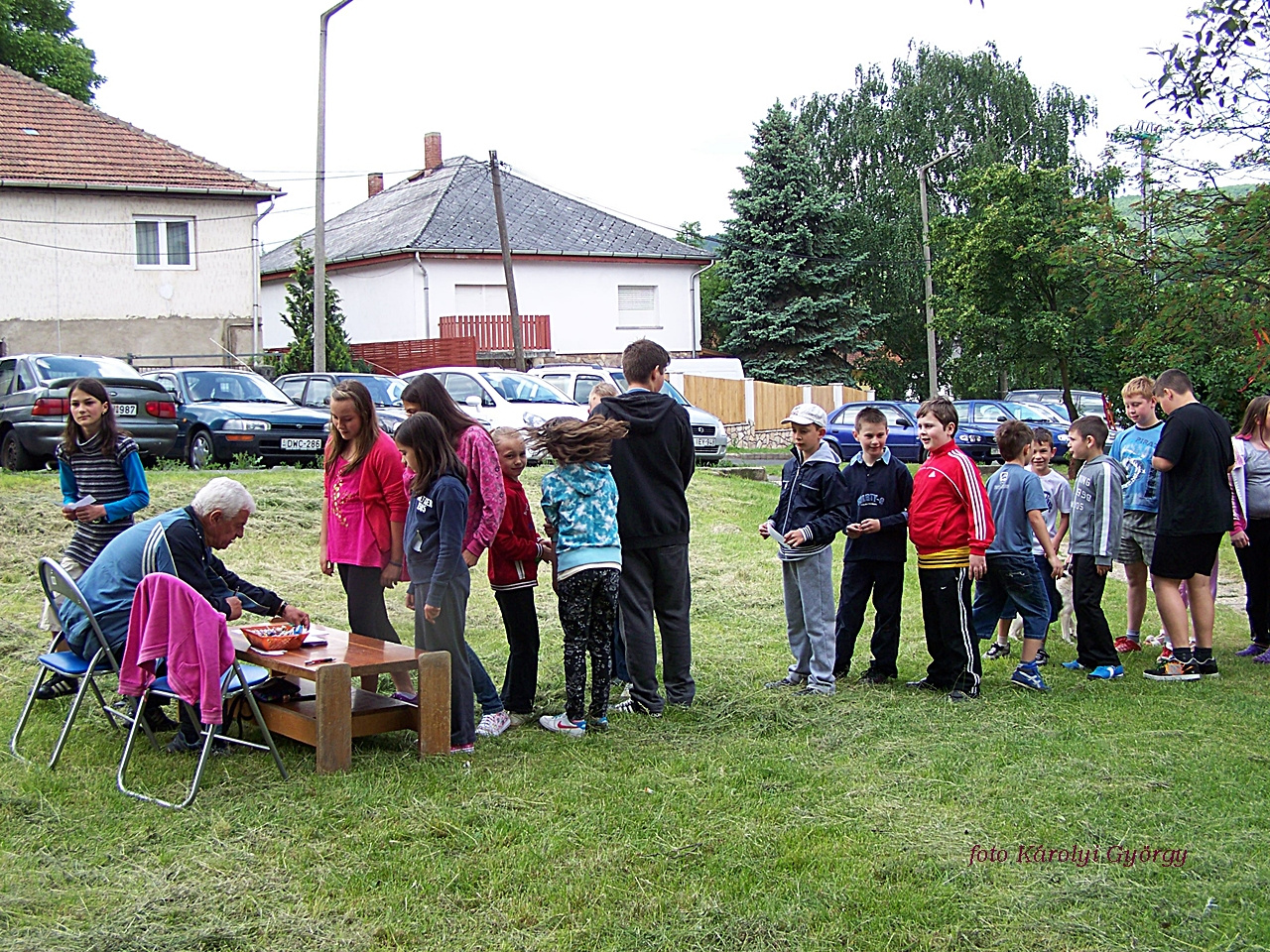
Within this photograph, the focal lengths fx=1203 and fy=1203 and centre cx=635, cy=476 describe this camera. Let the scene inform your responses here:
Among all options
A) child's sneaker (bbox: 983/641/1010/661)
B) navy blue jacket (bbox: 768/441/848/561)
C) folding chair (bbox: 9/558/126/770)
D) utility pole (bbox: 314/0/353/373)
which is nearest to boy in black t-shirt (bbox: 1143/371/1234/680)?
child's sneaker (bbox: 983/641/1010/661)

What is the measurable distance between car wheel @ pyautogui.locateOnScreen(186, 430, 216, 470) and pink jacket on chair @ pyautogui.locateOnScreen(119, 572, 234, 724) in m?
11.8

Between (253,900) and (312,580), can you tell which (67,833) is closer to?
(253,900)

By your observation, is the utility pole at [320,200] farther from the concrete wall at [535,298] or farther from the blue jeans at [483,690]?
the blue jeans at [483,690]

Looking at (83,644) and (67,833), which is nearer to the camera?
(67,833)

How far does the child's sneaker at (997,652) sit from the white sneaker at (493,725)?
3945mm

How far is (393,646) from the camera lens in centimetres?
614

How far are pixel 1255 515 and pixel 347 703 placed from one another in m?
6.61

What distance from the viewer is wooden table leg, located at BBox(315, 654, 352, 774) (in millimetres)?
5465

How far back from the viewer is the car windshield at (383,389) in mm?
19516

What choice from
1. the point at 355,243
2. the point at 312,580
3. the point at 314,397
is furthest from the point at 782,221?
the point at 312,580

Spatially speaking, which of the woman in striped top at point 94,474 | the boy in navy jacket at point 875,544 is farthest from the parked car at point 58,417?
the boy in navy jacket at point 875,544

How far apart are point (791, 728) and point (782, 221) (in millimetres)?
36537

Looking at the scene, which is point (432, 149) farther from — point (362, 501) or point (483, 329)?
point (362, 501)

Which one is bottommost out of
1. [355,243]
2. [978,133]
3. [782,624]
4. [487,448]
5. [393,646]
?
[782,624]
